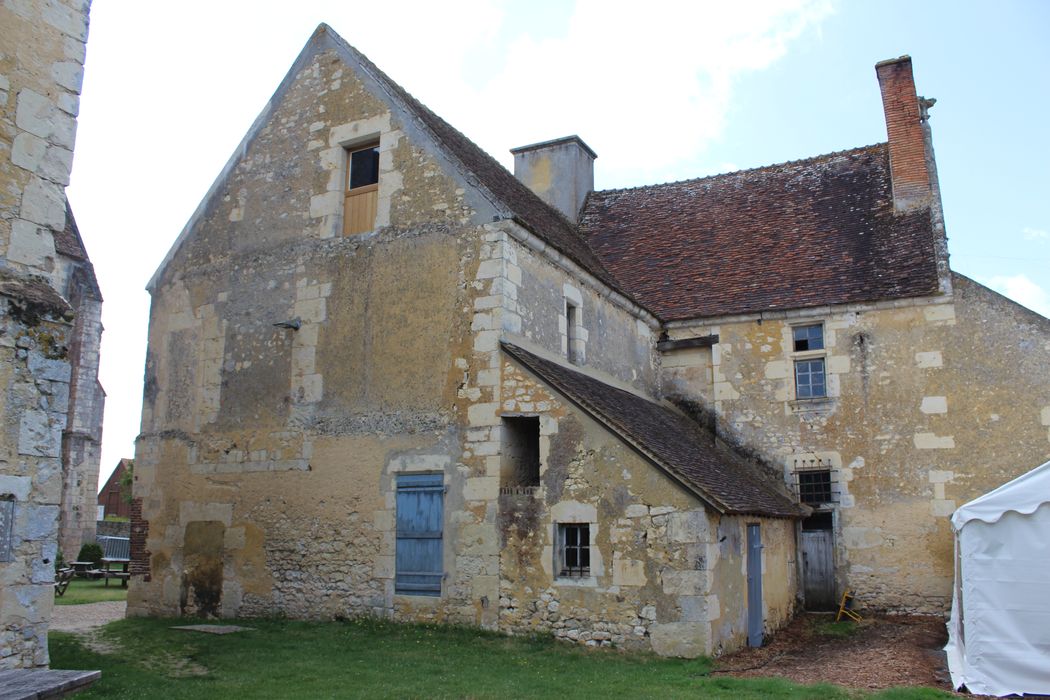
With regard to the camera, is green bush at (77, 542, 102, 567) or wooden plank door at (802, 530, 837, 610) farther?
green bush at (77, 542, 102, 567)

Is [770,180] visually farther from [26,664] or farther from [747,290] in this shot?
[26,664]

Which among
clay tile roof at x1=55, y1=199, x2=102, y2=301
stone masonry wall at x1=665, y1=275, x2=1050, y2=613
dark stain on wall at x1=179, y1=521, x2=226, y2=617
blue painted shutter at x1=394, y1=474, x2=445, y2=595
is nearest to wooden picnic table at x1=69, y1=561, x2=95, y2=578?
clay tile roof at x1=55, y1=199, x2=102, y2=301

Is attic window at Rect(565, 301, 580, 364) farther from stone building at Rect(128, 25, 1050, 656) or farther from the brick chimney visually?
the brick chimney

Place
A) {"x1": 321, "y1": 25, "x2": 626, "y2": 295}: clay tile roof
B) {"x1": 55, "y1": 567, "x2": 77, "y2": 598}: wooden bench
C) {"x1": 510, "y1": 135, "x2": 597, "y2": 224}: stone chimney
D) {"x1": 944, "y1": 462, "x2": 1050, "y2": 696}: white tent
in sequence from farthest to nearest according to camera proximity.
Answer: {"x1": 510, "y1": 135, "x2": 597, "y2": 224}: stone chimney, {"x1": 55, "y1": 567, "x2": 77, "y2": 598}: wooden bench, {"x1": 321, "y1": 25, "x2": 626, "y2": 295}: clay tile roof, {"x1": 944, "y1": 462, "x2": 1050, "y2": 696}: white tent

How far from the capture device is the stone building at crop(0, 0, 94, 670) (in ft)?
21.6

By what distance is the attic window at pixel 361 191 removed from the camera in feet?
41.5

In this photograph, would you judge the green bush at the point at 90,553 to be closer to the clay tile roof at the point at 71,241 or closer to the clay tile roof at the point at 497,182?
the clay tile roof at the point at 71,241

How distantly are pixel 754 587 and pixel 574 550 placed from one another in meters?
2.65

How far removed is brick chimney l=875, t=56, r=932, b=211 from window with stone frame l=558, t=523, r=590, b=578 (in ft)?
29.4

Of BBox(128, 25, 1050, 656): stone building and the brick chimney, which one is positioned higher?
the brick chimney

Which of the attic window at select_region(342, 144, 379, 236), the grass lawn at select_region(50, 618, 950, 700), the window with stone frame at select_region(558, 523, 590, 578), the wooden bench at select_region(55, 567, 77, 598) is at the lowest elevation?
the grass lawn at select_region(50, 618, 950, 700)

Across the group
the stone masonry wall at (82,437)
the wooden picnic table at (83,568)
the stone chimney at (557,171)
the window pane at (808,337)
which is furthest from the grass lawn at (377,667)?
the stone masonry wall at (82,437)

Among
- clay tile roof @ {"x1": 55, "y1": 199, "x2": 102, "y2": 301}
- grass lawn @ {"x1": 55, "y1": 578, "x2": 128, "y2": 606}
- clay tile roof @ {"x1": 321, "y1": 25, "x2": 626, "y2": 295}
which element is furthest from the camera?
clay tile roof @ {"x1": 55, "y1": 199, "x2": 102, "y2": 301}

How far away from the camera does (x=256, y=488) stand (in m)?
12.6
